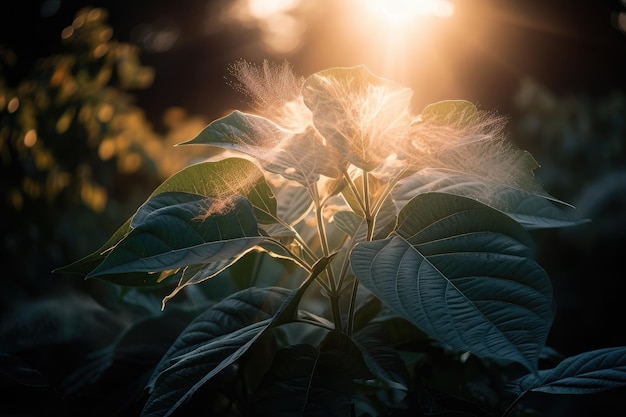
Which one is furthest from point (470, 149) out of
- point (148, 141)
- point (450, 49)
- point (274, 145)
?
point (450, 49)

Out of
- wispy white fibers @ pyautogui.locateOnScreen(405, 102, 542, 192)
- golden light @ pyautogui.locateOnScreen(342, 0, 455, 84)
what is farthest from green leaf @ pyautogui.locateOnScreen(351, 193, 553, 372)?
golden light @ pyautogui.locateOnScreen(342, 0, 455, 84)

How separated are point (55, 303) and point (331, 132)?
2.89ft

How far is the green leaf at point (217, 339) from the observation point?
61 cm

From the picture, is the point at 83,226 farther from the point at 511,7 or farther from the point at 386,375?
the point at 511,7

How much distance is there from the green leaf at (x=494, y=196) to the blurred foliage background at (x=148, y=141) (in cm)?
29

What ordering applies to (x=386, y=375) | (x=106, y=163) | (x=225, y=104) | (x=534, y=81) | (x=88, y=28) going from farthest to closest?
(x=225, y=104)
(x=534, y=81)
(x=106, y=163)
(x=88, y=28)
(x=386, y=375)

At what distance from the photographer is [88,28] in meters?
2.94

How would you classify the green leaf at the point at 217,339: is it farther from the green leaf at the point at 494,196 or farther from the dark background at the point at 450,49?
the dark background at the point at 450,49

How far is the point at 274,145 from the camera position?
0.70 meters

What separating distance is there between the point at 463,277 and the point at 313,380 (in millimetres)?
199

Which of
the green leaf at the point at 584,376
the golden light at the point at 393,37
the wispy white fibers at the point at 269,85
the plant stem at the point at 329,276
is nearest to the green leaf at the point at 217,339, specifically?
the plant stem at the point at 329,276

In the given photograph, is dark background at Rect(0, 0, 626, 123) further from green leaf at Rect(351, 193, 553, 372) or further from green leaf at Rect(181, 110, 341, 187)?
green leaf at Rect(351, 193, 553, 372)

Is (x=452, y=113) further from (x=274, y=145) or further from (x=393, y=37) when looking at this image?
(x=393, y=37)

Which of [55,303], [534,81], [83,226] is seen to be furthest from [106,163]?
[534,81]
